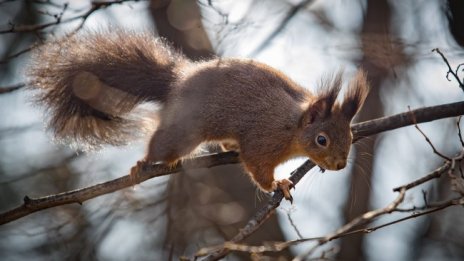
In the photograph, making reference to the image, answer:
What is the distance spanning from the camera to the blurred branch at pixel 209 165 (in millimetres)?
2971

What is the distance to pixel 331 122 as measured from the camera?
3936 mm

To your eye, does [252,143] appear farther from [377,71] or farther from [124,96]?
[377,71]

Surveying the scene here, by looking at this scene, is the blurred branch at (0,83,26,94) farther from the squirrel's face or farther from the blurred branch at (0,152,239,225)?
the squirrel's face

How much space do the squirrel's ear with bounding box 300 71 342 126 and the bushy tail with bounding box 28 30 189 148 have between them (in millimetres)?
1000

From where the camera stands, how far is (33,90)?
3938mm

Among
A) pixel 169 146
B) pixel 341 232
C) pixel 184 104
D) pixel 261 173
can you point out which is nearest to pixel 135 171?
pixel 169 146

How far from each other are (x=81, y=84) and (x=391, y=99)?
2742 millimetres

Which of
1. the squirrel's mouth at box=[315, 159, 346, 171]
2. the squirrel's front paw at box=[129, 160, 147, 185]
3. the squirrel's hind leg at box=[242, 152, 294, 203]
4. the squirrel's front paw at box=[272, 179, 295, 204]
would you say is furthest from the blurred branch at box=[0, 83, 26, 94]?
the squirrel's mouth at box=[315, 159, 346, 171]

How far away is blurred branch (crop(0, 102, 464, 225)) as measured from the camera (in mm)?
2971

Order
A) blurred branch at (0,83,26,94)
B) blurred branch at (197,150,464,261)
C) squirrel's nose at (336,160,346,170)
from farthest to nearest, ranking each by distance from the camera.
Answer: squirrel's nose at (336,160,346,170) < blurred branch at (0,83,26,94) < blurred branch at (197,150,464,261)

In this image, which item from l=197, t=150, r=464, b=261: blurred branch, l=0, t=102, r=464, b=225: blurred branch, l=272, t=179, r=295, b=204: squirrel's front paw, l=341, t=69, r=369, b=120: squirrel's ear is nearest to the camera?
l=197, t=150, r=464, b=261: blurred branch

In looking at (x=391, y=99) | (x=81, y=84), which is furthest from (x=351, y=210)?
(x=81, y=84)

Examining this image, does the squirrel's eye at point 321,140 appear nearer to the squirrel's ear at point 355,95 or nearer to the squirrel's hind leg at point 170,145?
the squirrel's ear at point 355,95

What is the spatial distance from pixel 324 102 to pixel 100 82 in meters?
1.59
